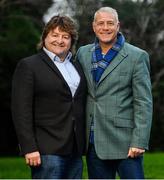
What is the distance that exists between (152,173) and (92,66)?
17.8ft

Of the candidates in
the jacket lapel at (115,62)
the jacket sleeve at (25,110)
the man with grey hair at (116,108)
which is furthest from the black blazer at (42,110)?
the jacket lapel at (115,62)

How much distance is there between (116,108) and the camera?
15.5ft

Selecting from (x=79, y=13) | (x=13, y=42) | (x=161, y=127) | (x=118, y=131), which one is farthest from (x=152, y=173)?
(x=161, y=127)

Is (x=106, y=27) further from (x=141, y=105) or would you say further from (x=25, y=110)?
(x=25, y=110)

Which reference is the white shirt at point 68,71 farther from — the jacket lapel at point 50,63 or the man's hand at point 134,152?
the man's hand at point 134,152

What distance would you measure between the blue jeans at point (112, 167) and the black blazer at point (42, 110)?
290mm

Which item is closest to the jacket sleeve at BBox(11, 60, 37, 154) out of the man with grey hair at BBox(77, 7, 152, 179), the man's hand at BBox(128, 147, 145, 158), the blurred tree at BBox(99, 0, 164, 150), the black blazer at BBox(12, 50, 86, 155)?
the black blazer at BBox(12, 50, 86, 155)

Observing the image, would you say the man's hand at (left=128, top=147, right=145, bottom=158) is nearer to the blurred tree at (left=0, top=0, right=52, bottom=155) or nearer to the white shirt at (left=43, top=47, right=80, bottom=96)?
the white shirt at (left=43, top=47, right=80, bottom=96)

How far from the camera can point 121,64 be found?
4.80m

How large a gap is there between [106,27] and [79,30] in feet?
75.4

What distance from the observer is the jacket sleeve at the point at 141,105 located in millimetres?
4691

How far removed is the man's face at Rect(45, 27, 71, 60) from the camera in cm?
465

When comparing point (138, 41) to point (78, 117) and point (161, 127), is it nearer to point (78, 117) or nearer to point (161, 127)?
point (161, 127)

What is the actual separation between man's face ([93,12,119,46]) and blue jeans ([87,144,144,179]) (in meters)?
0.86
